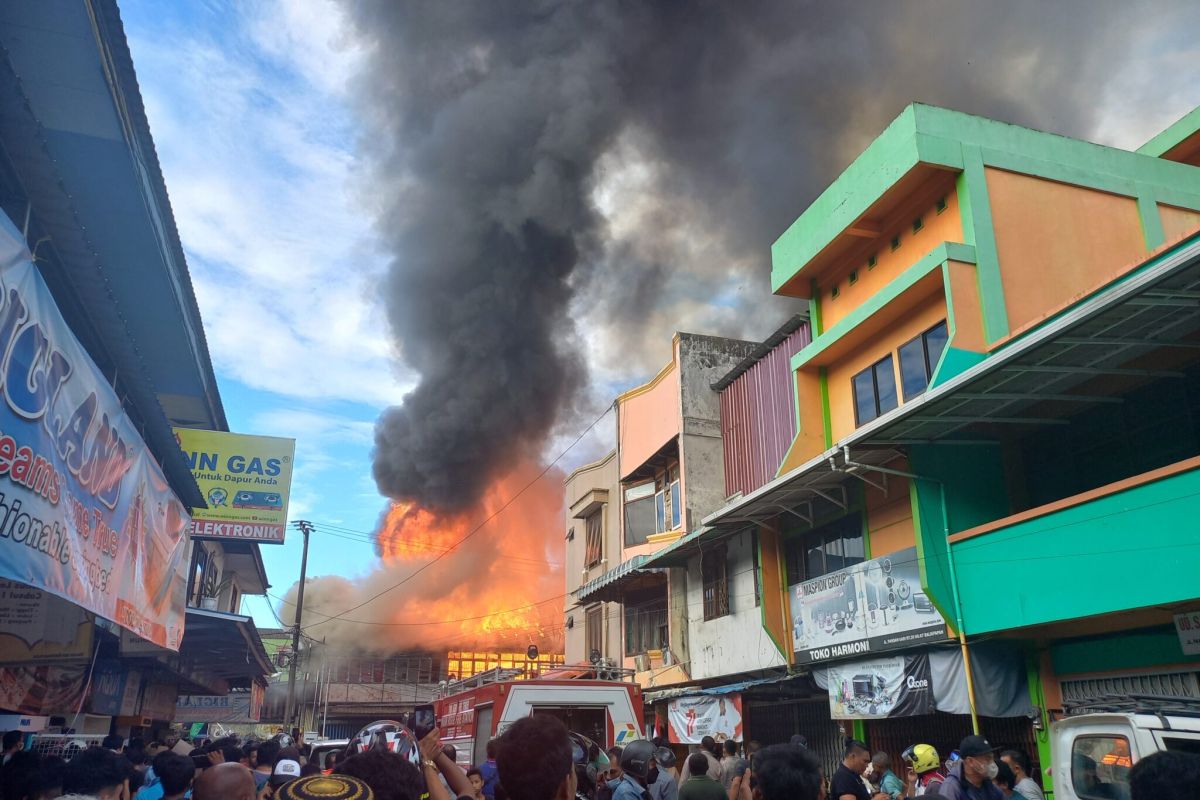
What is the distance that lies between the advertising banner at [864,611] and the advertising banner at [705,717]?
2270 mm

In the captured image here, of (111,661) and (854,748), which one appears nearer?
(854,748)

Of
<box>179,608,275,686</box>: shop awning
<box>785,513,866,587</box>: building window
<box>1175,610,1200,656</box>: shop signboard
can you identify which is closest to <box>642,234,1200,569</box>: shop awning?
<box>785,513,866,587</box>: building window

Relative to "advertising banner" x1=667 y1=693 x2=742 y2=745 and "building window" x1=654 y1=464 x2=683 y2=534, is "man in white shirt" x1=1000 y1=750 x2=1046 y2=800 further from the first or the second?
"building window" x1=654 y1=464 x2=683 y2=534

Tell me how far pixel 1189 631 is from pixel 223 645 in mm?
18150

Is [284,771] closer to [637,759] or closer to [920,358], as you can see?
[637,759]

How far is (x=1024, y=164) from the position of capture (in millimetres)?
12883

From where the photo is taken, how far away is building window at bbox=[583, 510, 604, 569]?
26406mm

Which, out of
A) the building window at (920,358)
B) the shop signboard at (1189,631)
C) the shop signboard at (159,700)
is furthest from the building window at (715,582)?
the shop signboard at (159,700)

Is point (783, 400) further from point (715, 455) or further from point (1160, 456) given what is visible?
point (1160, 456)

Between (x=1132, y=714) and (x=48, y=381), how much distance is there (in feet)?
25.5

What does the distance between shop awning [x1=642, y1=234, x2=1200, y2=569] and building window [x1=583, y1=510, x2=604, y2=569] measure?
12964 mm

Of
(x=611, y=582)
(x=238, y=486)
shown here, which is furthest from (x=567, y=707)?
(x=238, y=486)

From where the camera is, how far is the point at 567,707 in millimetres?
11469

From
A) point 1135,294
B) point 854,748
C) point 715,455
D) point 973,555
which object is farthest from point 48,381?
point 715,455
